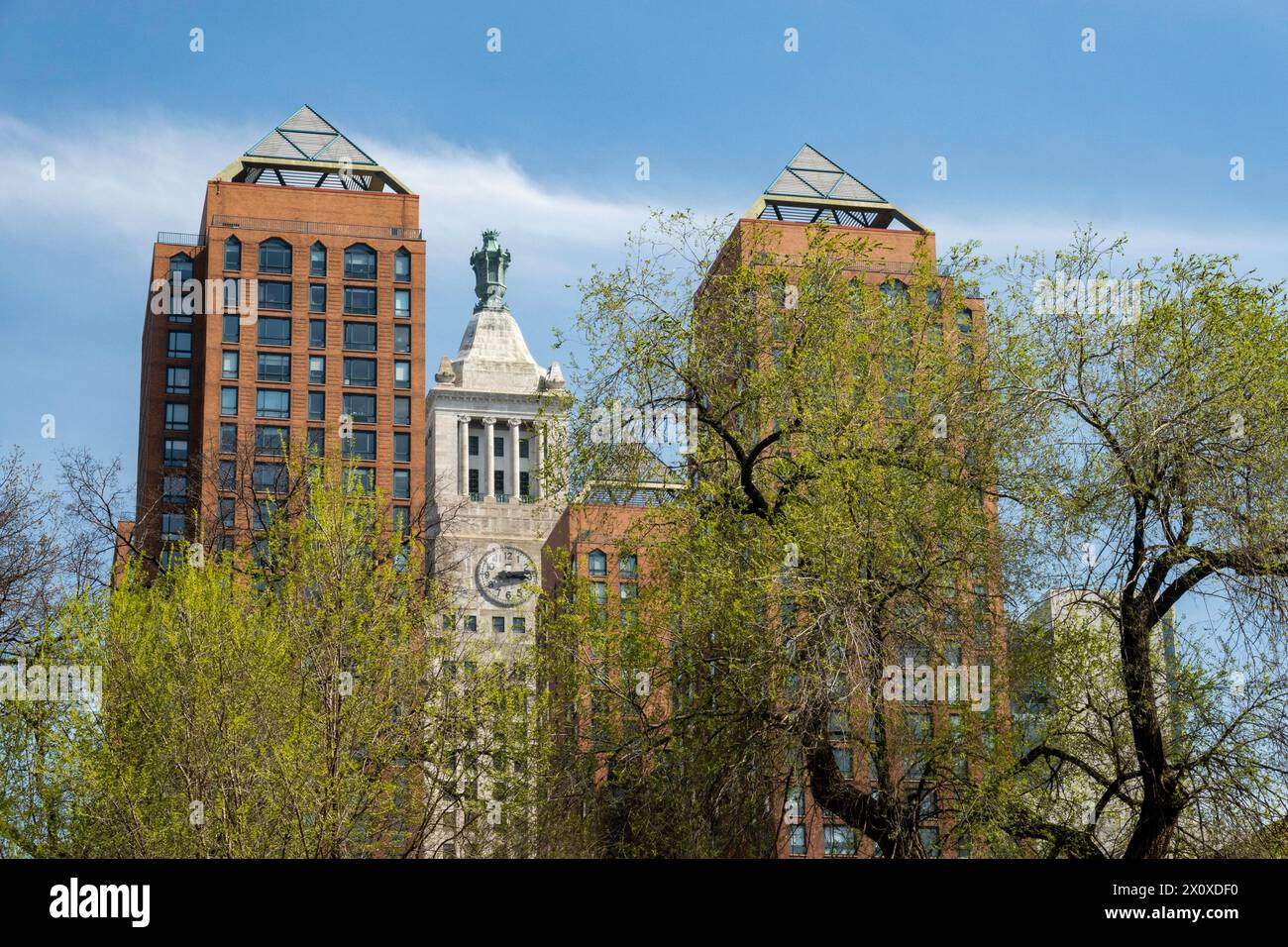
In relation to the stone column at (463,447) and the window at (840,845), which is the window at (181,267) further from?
the window at (840,845)

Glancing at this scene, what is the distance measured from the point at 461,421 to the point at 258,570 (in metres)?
118

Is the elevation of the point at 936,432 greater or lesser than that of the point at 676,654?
greater

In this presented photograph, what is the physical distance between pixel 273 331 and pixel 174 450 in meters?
10.3

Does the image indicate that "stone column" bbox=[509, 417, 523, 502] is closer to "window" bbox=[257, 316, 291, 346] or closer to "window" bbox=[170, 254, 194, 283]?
"window" bbox=[170, 254, 194, 283]

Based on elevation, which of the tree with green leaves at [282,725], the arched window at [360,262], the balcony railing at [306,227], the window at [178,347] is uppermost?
the balcony railing at [306,227]

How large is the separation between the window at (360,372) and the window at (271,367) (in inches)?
149

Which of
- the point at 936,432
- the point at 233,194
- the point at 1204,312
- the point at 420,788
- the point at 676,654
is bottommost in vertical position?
the point at 420,788

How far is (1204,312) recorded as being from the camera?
26.3 m

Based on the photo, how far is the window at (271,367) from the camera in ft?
343

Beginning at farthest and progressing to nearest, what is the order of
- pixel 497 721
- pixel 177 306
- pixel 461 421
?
pixel 461 421
pixel 177 306
pixel 497 721

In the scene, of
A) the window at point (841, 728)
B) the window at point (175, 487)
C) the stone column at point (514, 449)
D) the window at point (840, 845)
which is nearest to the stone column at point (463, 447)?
the stone column at point (514, 449)

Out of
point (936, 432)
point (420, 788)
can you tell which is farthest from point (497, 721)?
point (936, 432)
